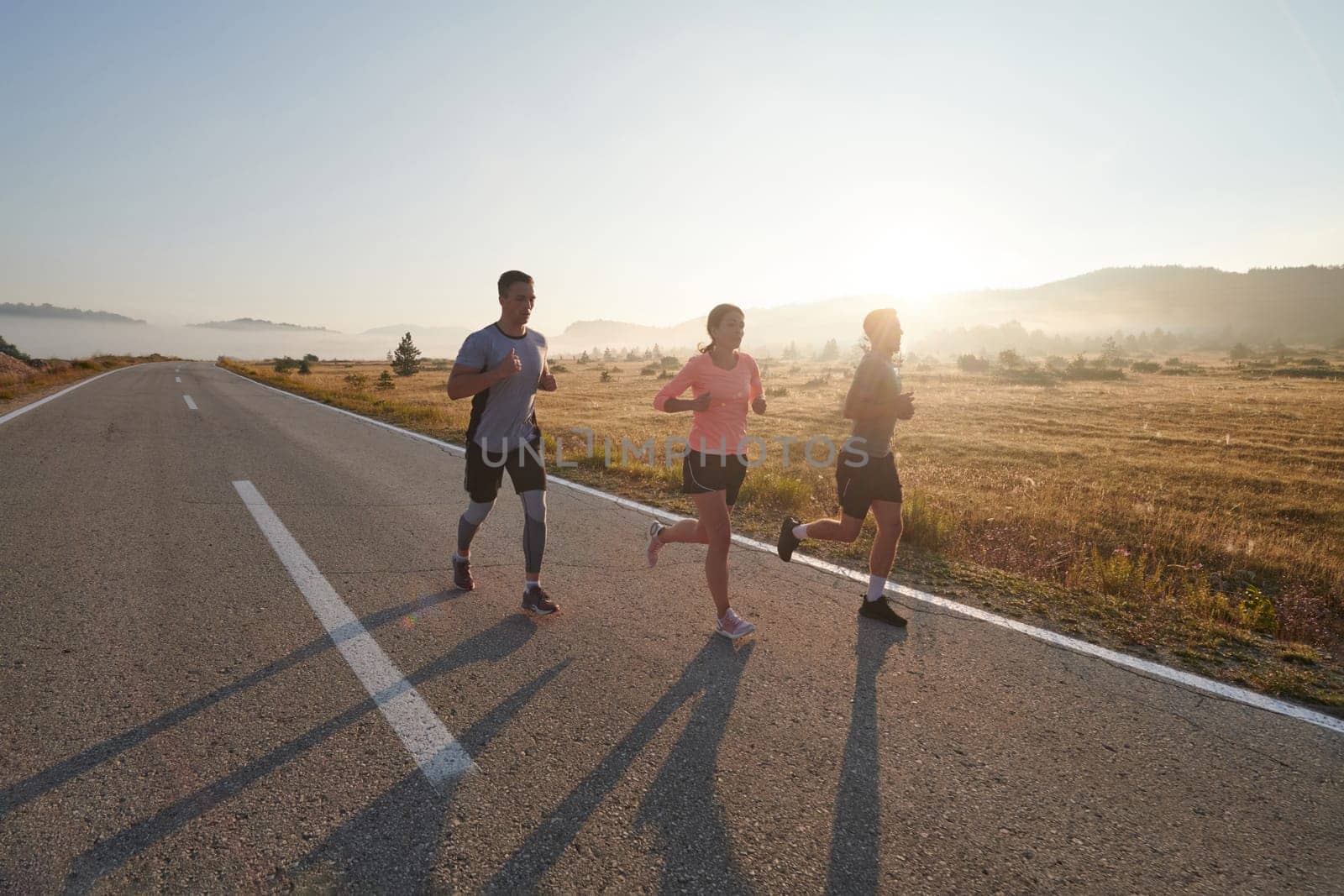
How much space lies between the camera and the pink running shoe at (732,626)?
363 cm

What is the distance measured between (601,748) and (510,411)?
6.81ft

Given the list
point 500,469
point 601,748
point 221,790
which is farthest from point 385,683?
point 500,469

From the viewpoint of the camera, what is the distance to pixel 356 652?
331cm

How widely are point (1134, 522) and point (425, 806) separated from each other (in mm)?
9229

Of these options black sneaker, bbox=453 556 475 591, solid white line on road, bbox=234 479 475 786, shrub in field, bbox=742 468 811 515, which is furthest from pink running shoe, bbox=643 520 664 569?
shrub in field, bbox=742 468 811 515

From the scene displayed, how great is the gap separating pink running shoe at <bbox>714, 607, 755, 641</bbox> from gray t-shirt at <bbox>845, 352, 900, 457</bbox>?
133 cm

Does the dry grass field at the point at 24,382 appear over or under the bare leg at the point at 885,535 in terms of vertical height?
over

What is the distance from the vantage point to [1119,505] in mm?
9211

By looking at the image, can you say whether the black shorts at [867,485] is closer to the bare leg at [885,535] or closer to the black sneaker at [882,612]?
the bare leg at [885,535]

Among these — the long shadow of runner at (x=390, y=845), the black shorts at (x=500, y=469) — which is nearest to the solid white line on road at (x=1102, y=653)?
the black shorts at (x=500, y=469)

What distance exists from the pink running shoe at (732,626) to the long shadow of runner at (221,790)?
121 centimetres

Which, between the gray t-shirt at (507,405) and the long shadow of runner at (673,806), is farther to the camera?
the gray t-shirt at (507,405)

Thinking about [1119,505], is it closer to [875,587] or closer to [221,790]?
[875,587]

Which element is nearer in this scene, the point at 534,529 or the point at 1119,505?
the point at 534,529
